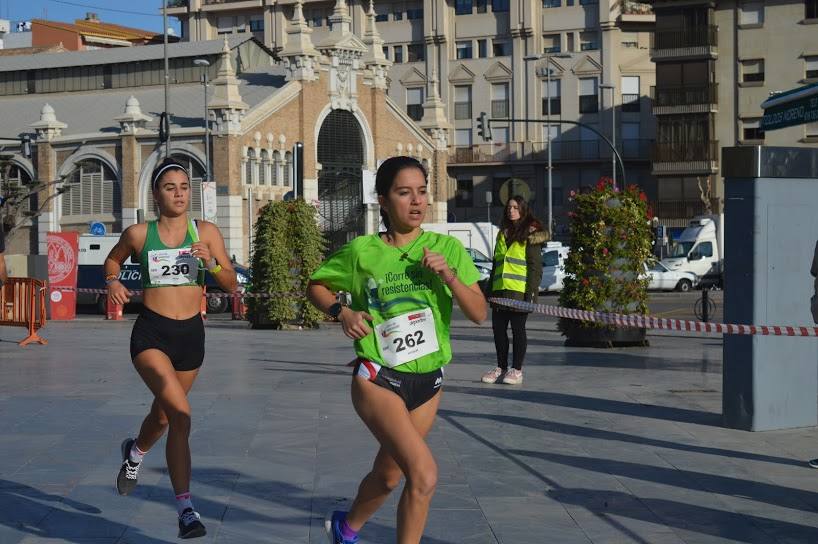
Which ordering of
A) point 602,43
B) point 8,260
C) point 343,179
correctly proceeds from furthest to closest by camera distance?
point 602,43 → point 343,179 → point 8,260

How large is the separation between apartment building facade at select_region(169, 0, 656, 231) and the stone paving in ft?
213

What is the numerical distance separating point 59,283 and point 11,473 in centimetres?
2348

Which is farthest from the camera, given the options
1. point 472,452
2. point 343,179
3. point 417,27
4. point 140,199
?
point 417,27

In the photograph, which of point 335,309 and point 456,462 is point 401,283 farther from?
point 456,462

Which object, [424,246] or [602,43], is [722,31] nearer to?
[602,43]

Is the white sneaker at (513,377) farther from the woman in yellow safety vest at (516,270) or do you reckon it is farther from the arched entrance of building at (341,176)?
the arched entrance of building at (341,176)

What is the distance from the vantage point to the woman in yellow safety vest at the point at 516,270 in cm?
1370

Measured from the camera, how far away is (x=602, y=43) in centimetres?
8050

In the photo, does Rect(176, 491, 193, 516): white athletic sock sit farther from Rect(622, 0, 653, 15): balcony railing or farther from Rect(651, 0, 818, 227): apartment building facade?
Rect(622, 0, 653, 15): balcony railing

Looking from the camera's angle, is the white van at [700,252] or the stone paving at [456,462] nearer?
the stone paving at [456,462]

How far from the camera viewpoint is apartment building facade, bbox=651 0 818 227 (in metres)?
67.6

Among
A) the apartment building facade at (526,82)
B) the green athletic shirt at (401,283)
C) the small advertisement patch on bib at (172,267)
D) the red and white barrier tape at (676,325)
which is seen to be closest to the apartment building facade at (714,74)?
the apartment building facade at (526,82)

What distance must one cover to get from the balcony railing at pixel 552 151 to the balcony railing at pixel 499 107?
6.41 ft

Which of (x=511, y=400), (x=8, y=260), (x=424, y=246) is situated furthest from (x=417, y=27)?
(x=424, y=246)
